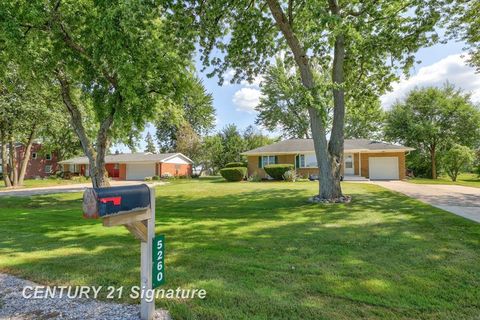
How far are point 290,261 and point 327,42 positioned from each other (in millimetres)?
8816

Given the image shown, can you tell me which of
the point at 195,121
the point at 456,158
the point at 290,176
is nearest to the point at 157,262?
the point at 290,176

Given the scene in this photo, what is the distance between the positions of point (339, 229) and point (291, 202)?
4.44m

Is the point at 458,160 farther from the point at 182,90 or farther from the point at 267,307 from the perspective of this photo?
the point at 267,307

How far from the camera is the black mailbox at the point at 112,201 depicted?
2.37 meters

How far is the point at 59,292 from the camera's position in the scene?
362 centimetres

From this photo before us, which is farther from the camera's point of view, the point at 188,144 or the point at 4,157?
the point at 188,144

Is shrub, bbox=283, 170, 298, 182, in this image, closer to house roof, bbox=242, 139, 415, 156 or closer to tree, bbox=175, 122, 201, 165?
house roof, bbox=242, 139, 415, 156

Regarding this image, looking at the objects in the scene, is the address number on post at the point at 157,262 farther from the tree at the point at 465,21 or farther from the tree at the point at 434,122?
the tree at the point at 434,122

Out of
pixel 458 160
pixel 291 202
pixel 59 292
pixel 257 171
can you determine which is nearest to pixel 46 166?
pixel 257 171

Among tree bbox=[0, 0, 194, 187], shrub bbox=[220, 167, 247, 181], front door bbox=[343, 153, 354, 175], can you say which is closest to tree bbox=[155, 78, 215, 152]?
shrub bbox=[220, 167, 247, 181]

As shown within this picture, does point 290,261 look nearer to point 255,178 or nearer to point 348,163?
point 255,178

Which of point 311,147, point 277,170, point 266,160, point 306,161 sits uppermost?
point 311,147

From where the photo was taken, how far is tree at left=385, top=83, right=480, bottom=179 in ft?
93.1

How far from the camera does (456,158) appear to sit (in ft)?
89.4
